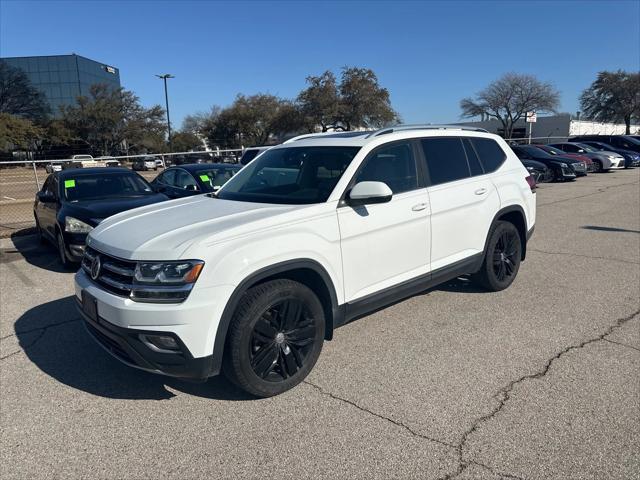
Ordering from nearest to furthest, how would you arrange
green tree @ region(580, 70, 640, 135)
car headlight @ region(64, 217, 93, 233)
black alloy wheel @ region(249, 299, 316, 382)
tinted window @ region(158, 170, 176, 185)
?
black alloy wheel @ region(249, 299, 316, 382)
car headlight @ region(64, 217, 93, 233)
tinted window @ region(158, 170, 176, 185)
green tree @ region(580, 70, 640, 135)

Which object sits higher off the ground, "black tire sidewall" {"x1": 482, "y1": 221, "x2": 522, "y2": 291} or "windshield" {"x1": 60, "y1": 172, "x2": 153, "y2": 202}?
"windshield" {"x1": 60, "y1": 172, "x2": 153, "y2": 202}

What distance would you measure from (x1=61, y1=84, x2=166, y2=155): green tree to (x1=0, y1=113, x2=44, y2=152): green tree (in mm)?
4559

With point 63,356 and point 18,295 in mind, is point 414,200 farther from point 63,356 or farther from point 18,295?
point 18,295

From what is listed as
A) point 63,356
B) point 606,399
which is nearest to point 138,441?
point 63,356

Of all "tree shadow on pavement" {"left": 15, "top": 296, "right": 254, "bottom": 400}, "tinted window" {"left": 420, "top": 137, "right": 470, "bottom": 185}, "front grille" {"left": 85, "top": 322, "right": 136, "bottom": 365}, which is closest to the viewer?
"front grille" {"left": 85, "top": 322, "right": 136, "bottom": 365}

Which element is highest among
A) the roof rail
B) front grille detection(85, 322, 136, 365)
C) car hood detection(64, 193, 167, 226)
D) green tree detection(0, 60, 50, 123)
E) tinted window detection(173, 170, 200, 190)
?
green tree detection(0, 60, 50, 123)

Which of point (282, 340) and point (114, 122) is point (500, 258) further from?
point (114, 122)

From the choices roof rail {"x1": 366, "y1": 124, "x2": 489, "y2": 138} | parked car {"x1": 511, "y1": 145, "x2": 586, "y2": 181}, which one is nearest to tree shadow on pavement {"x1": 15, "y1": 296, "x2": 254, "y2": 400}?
roof rail {"x1": 366, "y1": 124, "x2": 489, "y2": 138}

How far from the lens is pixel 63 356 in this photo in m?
4.13

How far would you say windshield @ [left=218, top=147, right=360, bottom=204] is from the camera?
12.6ft

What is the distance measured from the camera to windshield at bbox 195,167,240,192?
9.70 metres

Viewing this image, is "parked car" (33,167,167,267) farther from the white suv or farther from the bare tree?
the bare tree

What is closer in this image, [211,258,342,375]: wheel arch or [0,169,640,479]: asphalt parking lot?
[0,169,640,479]: asphalt parking lot

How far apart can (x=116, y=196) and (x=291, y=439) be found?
5.95 meters
